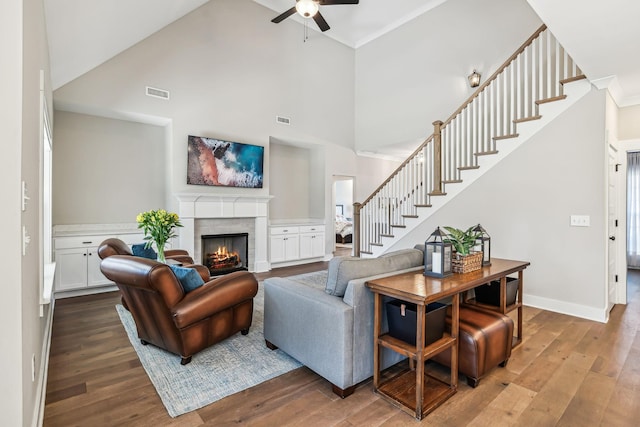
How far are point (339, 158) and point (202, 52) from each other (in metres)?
3.60

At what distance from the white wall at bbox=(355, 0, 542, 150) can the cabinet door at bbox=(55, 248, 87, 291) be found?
237 inches

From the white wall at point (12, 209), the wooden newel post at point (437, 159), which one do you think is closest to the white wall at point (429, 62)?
the wooden newel post at point (437, 159)

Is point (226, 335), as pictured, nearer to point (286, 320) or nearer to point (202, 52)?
point (286, 320)

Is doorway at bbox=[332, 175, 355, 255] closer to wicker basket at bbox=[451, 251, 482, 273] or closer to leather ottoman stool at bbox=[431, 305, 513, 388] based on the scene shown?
wicker basket at bbox=[451, 251, 482, 273]

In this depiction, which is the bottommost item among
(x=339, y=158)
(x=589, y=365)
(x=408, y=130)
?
(x=589, y=365)

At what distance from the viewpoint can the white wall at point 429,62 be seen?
5547 millimetres

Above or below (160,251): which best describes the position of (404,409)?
below

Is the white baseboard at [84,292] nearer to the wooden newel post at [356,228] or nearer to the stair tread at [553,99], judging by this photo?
the wooden newel post at [356,228]

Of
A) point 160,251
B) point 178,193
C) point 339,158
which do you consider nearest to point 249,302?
point 160,251

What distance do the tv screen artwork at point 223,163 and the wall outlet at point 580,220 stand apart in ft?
16.0

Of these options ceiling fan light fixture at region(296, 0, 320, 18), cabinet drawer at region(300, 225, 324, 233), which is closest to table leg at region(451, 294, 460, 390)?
ceiling fan light fixture at region(296, 0, 320, 18)

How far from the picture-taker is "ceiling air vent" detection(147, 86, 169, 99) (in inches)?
198

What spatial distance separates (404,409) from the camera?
2.02m

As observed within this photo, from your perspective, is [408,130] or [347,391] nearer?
[347,391]
